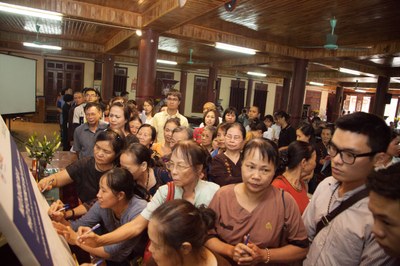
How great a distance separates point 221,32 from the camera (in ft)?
23.8

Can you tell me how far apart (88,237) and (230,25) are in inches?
261

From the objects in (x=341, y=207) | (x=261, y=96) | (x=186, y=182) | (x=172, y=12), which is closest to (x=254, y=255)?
(x=341, y=207)

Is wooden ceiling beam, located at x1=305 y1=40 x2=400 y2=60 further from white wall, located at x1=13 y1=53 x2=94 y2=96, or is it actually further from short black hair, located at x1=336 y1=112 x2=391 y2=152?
white wall, located at x1=13 y1=53 x2=94 y2=96

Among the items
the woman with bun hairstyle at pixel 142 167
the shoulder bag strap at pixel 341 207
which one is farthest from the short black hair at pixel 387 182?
the woman with bun hairstyle at pixel 142 167

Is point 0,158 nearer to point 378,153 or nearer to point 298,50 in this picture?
point 378,153

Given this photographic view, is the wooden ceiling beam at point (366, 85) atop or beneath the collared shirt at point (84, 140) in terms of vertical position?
atop

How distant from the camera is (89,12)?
5875mm

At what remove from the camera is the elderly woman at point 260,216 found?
142 cm

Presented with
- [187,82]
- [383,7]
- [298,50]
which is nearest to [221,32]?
[298,50]

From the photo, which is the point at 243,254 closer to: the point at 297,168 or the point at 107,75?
the point at 297,168

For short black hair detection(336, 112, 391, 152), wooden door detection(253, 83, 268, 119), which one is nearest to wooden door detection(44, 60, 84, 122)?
wooden door detection(253, 83, 268, 119)

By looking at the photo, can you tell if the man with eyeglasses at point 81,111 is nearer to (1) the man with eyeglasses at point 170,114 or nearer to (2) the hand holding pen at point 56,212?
(1) the man with eyeglasses at point 170,114

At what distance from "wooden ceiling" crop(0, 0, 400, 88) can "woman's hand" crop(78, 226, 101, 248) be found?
3.70 metres

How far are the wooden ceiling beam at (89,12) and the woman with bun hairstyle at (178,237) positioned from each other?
5730 mm
